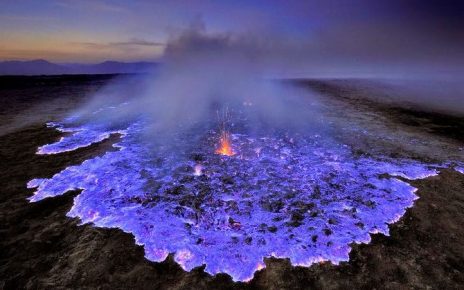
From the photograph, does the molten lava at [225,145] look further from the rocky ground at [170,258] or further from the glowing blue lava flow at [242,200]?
the rocky ground at [170,258]

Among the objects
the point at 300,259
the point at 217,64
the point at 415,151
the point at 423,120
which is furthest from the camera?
the point at 217,64

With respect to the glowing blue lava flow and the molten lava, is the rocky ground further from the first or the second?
the molten lava

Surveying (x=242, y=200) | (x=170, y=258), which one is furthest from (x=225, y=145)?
(x=170, y=258)

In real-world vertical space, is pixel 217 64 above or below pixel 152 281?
above

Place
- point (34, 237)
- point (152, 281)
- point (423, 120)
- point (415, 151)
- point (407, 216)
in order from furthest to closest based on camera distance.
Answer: point (423, 120) < point (415, 151) < point (407, 216) < point (34, 237) < point (152, 281)

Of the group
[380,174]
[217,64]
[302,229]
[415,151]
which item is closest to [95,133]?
[302,229]

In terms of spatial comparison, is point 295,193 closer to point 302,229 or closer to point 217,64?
point 302,229

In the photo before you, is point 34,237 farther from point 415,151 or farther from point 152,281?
point 415,151

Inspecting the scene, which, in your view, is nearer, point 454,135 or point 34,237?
point 34,237
